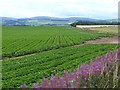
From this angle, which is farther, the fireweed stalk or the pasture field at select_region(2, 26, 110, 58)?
the pasture field at select_region(2, 26, 110, 58)

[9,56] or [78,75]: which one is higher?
[78,75]

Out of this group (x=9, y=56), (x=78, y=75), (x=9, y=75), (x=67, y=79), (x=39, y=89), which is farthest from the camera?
(x=9, y=56)

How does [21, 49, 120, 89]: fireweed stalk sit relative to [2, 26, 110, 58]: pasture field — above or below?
above

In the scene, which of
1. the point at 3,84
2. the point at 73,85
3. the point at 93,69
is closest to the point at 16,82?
the point at 3,84

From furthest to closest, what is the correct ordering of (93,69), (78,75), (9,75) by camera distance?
(9,75), (93,69), (78,75)

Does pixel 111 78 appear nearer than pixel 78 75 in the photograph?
No

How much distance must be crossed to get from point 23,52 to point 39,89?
22.5m

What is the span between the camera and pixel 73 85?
488 centimetres

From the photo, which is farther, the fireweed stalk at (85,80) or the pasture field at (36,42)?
the pasture field at (36,42)

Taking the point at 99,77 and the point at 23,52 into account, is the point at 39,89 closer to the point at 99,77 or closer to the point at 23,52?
the point at 99,77

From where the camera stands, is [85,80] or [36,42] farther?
[36,42]

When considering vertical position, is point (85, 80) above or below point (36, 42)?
above

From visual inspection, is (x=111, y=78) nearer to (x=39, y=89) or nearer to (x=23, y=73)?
(x=39, y=89)

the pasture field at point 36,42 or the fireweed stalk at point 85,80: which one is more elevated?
the fireweed stalk at point 85,80
